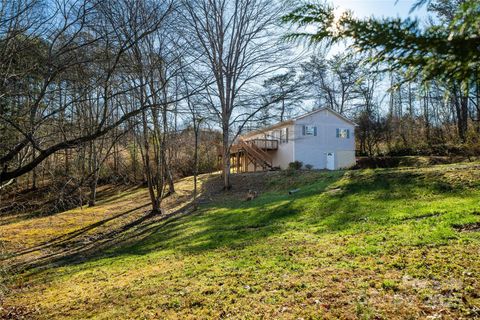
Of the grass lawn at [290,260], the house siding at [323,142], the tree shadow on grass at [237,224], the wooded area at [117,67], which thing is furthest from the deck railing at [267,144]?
the grass lawn at [290,260]

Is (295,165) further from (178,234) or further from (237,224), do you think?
(178,234)

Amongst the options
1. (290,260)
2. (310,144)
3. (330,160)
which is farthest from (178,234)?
(330,160)

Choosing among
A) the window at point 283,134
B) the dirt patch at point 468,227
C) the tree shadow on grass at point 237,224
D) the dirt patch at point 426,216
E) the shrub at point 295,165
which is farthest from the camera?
the window at point 283,134

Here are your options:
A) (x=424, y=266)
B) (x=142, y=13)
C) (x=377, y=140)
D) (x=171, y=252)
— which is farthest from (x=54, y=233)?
(x=377, y=140)

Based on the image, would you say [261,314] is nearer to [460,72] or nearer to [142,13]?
[460,72]

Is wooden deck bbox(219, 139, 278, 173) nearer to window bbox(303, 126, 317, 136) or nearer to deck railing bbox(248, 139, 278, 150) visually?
deck railing bbox(248, 139, 278, 150)

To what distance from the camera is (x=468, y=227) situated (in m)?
5.56

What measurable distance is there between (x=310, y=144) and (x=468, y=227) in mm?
17900

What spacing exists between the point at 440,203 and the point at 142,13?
7640 millimetres

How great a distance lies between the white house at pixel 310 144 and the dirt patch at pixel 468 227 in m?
16.2

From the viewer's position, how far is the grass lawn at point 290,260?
12.9 feet

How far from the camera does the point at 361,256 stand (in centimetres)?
519

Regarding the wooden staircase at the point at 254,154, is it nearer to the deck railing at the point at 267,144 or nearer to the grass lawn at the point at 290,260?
the deck railing at the point at 267,144

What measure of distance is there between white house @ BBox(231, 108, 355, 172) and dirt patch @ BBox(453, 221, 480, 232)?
53.3 feet
